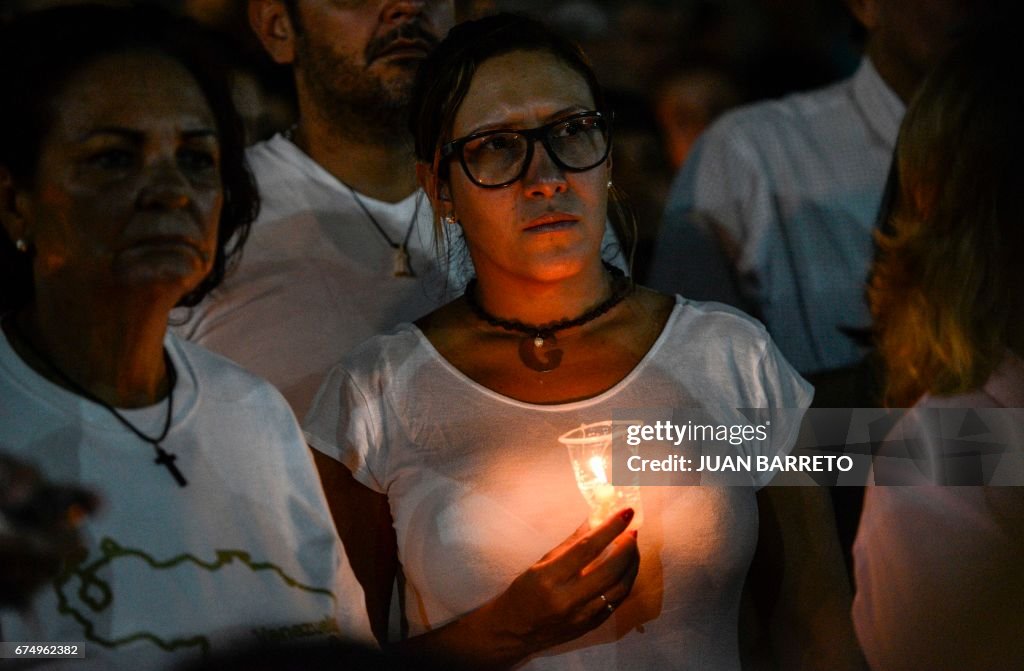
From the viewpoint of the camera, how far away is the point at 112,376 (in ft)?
6.61

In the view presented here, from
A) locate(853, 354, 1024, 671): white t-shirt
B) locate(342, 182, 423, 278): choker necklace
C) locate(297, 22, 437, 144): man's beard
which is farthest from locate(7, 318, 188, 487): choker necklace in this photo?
locate(853, 354, 1024, 671): white t-shirt

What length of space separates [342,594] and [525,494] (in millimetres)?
346

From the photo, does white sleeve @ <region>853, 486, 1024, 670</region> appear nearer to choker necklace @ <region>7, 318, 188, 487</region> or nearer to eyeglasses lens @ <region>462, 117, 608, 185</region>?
eyeglasses lens @ <region>462, 117, 608, 185</region>

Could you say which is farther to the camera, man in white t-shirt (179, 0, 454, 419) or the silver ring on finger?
man in white t-shirt (179, 0, 454, 419)

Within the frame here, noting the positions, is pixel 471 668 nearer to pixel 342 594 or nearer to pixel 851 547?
pixel 342 594

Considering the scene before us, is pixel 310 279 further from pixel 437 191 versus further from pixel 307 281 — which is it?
pixel 437 191

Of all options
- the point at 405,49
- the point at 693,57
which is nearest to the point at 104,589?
the point at 405,49

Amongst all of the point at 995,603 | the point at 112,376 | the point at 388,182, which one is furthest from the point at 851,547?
the point at 112,376

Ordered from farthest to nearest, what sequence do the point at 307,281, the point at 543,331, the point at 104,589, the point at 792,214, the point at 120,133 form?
the point at 792,214 → the point at 307,281 → the point at 543,331 → the point at 120,133 → the point at 104,589

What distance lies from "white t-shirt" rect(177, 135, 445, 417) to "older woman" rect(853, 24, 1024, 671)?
35.5 inches

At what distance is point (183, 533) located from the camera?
78.7 inches

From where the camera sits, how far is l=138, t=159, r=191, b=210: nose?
Answer: 2043 mm

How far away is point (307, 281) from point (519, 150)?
0.62m

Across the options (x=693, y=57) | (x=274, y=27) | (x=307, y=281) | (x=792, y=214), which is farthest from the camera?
(x=693, y=57)
